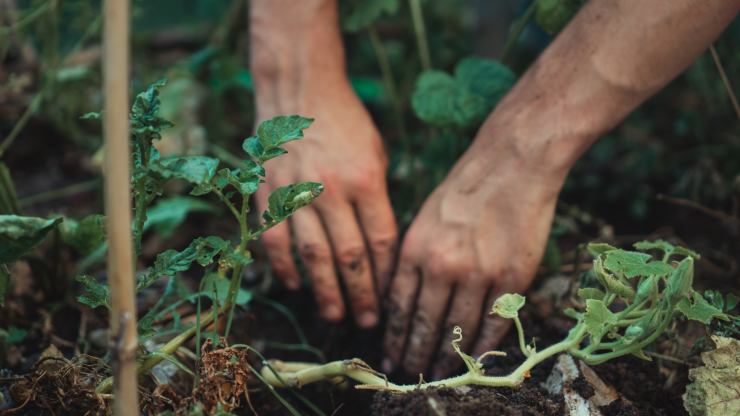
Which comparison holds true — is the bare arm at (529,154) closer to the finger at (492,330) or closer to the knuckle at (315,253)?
the finger at (492,330)

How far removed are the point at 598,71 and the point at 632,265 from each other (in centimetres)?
38

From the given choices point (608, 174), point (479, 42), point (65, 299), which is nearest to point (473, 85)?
point (608, 174)

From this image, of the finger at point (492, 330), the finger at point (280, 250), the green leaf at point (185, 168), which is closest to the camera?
the green leaf at point (185, 168)

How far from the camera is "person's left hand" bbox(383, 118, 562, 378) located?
112 cm

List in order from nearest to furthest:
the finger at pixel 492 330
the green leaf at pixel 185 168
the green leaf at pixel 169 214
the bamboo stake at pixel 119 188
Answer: the bamboo stake at pixel 119 188 → the green leaf at pixel 185 168 → the finger at pixel 492 330 → the green leaf at pixel 169 214

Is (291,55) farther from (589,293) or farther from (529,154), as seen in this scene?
(589,293)

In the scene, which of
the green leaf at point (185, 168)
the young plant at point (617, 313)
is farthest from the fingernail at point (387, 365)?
the green leaf at point (185, 168)

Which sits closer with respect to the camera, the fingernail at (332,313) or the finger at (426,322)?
the finger at (426,322)

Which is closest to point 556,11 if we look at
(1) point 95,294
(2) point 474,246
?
(2) point 474,246

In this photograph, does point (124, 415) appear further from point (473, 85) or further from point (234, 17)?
point (234, 17)

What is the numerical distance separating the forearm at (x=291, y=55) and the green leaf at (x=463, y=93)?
0.62ft

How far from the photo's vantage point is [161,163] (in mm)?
753

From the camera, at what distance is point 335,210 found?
1.22 meters

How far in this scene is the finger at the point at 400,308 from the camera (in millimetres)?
1205
